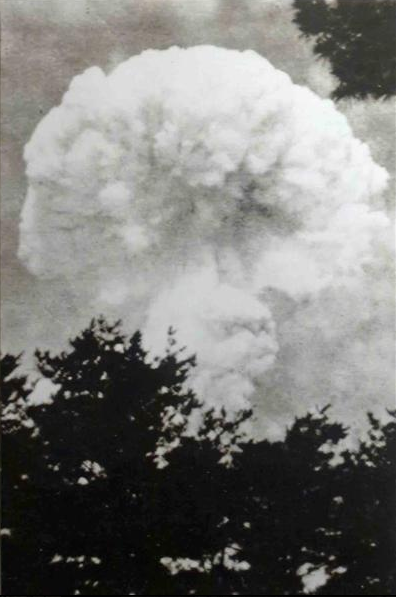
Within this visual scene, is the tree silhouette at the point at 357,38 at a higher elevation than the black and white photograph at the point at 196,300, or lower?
higher

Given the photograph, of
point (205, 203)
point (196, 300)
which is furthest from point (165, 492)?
point (205, 203)

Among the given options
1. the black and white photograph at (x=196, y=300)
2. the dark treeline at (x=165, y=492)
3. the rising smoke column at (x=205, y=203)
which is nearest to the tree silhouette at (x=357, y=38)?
the black and white photograph at (x=196, y=300)

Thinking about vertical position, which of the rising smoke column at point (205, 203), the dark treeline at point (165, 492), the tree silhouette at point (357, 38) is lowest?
the dark treeline at point (165, 492)

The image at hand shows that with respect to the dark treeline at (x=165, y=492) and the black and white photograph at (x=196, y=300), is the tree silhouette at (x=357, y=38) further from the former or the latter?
the dark treeline at (x=165, y=492)

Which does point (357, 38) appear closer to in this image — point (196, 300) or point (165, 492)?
point (196, 300)

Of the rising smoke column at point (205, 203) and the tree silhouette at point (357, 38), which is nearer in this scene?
the rising smoke column at point (205, 203)

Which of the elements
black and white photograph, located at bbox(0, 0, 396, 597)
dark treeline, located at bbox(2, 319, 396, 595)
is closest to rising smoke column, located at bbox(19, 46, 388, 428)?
black and white photograph, located at bbox(0, 0, 396, 597)

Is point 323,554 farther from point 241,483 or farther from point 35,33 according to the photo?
point 35,33
